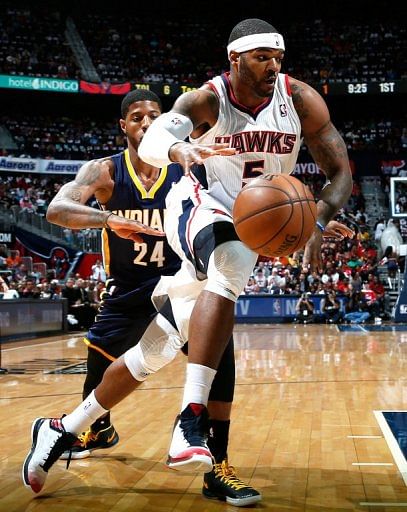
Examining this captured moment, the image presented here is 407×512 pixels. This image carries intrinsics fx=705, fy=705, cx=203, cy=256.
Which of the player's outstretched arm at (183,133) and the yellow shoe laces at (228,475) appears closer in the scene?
the player's outstretched arm at (183,133)

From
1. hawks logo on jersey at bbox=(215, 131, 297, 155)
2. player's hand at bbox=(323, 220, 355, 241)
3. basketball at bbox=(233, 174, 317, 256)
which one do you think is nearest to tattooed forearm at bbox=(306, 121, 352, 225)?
player's hand at bbox=(323, 220, 355, 241)

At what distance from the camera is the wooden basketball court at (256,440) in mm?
3139

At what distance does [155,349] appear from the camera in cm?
342

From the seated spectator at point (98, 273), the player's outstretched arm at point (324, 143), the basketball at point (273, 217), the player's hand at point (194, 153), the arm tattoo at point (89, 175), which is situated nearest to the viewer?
the player's hand at point (194, 153)

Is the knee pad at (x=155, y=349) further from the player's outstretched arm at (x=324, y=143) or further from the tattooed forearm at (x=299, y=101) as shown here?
the tattooed forearm at (x=299, y=101)

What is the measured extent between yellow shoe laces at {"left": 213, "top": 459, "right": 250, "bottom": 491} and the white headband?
1.96 meters

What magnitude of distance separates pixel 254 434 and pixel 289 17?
29802 mm

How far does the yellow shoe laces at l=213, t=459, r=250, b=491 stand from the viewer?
3.15 meters

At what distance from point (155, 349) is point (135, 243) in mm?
1020

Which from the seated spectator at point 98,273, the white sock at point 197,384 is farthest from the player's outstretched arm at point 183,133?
the seated spectator at point 98,273

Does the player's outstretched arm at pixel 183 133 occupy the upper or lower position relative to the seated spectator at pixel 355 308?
upper

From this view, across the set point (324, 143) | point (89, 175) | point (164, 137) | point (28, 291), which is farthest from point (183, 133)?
point (28, 291)

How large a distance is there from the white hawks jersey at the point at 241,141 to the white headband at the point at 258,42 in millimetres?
181

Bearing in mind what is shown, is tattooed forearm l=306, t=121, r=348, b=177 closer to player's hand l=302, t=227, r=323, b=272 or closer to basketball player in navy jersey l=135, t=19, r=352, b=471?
basketball player in navy jersey l=135, t=19, r=352, b=471
